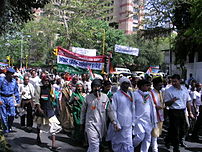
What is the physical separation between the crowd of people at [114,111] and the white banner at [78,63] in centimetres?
119

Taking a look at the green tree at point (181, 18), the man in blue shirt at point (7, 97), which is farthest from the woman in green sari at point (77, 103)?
the green tree at point (181, 18)

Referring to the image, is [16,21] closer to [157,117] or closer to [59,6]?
[157,117]

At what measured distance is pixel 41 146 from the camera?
6.81 metres

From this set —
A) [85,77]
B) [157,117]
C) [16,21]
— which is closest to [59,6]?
[85,77]

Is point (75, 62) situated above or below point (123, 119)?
above

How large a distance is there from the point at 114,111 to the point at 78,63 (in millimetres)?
5059

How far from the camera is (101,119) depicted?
527cm

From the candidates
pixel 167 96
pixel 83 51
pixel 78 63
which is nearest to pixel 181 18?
pixel 83 51

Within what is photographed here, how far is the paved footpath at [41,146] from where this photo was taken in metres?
6.60

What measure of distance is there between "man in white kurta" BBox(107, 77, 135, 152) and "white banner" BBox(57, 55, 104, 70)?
188 inches

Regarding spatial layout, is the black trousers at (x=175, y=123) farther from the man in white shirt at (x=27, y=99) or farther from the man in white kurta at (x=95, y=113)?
the man in white shirt at (x=27, y=99)

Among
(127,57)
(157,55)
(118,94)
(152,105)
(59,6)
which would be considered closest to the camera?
(118,94)

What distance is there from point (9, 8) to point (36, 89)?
196 cm

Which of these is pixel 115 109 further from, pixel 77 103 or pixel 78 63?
pixel 78 63
